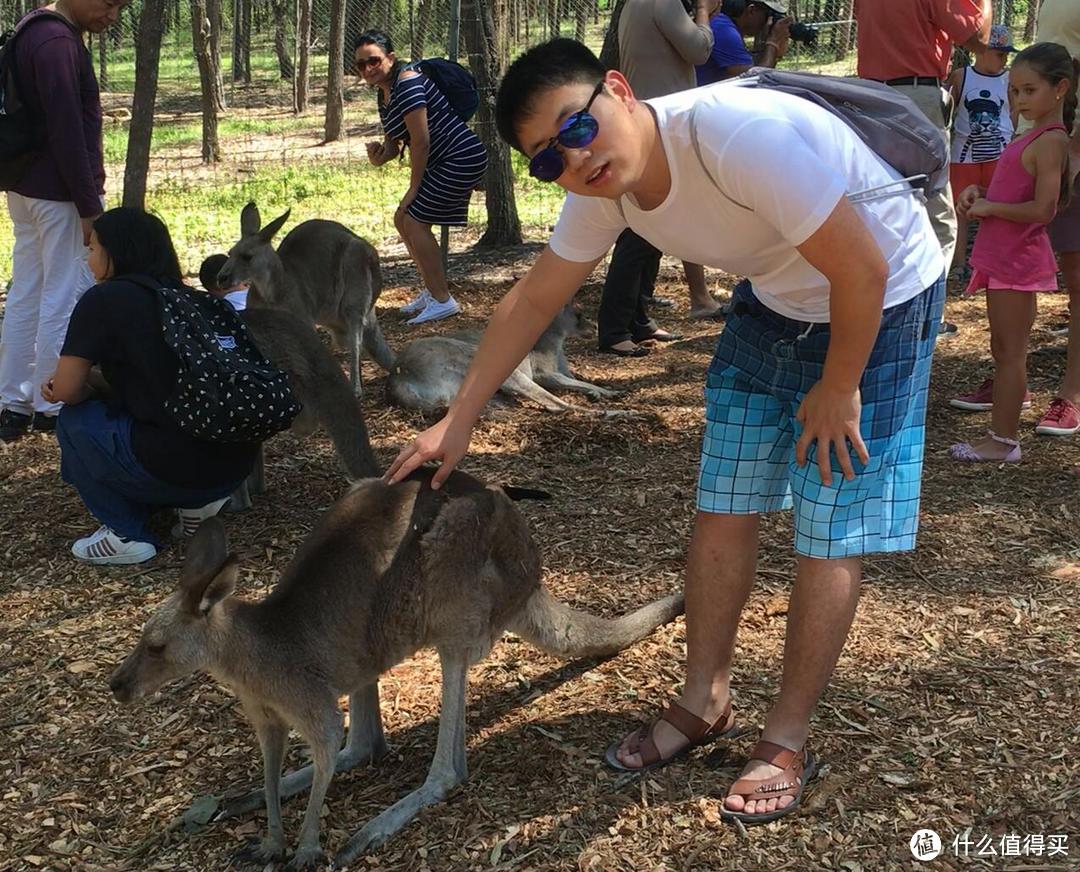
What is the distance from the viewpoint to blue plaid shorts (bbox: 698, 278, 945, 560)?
7.25 feet

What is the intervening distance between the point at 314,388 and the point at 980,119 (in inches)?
181

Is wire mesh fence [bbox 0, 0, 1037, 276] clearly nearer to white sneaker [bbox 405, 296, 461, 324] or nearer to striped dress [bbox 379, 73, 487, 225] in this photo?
striped dress [bbox 379, 73, 487, 225]

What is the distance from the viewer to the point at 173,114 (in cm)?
2066

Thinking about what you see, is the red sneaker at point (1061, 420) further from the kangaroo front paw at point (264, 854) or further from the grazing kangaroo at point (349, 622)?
the kangaroo front paw at point (264, 854)

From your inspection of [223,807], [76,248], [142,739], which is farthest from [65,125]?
[223,807]

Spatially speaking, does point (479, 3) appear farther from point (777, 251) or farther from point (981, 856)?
point (981, 856)

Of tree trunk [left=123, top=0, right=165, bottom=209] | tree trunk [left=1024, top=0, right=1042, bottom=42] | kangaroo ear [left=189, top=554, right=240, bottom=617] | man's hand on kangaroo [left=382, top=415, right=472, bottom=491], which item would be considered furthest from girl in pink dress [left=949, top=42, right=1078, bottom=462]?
tree trunk [left=1024, top=0, right=1042, bottom=42]

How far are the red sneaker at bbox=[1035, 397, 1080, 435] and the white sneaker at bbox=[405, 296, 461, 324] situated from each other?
346 centimetres

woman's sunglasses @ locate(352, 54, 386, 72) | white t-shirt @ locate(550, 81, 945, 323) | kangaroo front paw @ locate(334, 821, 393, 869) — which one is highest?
woman's sunglasses @ locate(352, 54, 386, 72)

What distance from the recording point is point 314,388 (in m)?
4.09

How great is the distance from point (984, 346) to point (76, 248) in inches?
177

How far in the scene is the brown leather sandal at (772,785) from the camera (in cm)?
239

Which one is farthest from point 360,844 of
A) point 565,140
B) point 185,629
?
point 565,140

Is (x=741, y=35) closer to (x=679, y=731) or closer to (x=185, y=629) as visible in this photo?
(x=679, y=731)
